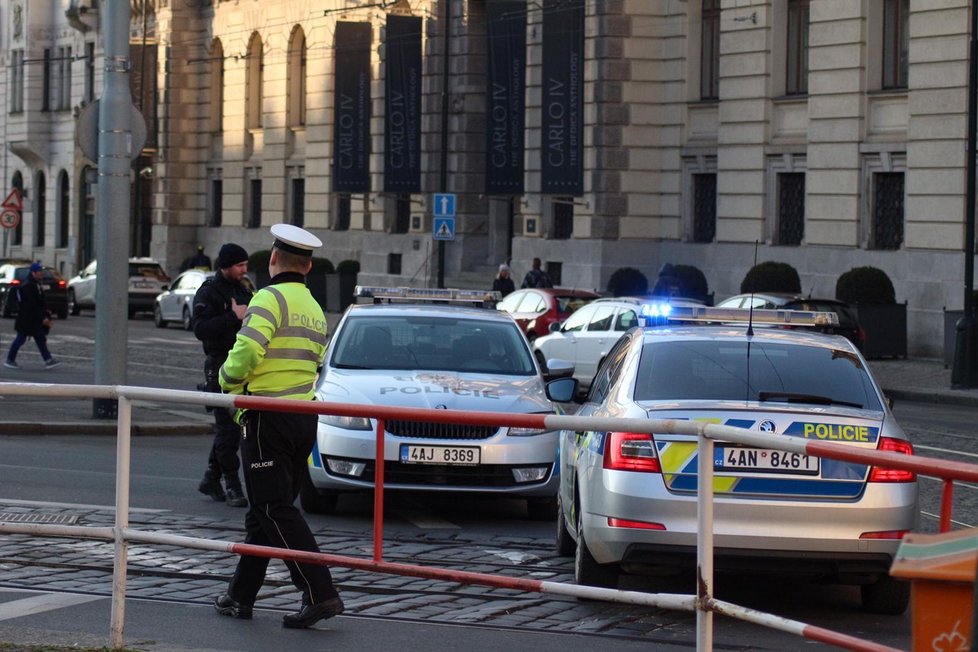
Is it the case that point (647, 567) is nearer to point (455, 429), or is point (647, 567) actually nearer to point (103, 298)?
point (455, 429)

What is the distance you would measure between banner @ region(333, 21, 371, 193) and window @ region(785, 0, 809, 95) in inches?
635

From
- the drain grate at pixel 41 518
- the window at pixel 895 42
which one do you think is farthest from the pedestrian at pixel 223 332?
the window at pixel 895 42

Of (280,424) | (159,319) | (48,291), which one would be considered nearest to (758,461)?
(280,424)

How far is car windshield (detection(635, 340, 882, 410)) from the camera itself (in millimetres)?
9031

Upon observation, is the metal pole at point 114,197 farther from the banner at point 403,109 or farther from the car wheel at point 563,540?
the banner at point 403,109

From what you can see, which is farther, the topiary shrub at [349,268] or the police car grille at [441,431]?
the topiary shrub at [349,268]

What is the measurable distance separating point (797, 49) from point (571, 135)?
6627 mm

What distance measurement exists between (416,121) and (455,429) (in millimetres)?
38583

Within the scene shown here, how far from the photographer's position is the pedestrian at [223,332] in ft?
39.6

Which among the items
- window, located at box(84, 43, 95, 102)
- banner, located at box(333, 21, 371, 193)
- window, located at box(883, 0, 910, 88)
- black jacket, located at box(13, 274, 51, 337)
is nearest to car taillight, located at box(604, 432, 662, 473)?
black jacket, located at box(13, 274, 51, 337)

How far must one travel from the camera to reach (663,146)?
4206 cm

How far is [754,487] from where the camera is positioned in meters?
7.96

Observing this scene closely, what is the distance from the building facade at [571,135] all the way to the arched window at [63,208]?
7.85 meters

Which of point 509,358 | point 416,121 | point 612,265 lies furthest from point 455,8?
point 509,358
